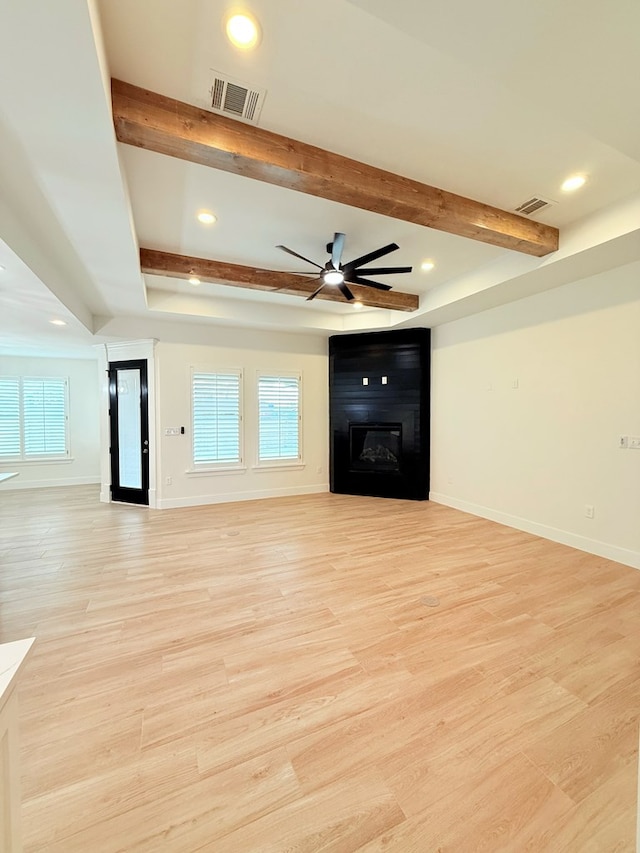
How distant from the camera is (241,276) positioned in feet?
13.9

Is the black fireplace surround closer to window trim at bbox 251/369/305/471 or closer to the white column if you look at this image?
window trim at bbox 251/369/305/471

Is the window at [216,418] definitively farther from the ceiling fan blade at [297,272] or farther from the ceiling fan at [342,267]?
A: the ceiling fan at [342,267]

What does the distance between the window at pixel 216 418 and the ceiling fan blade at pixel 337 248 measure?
3.05 metres

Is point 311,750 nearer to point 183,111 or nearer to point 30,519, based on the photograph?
point 183,111

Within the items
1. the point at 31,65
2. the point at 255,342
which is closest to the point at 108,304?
the point at 255,342

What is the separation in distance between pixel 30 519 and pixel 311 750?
542 cm

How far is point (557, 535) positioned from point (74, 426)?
8.97 m

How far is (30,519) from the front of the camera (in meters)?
5.00

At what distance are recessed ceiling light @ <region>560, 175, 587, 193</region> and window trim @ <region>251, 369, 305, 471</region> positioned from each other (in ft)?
14.5

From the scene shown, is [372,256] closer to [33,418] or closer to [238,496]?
[238,496]

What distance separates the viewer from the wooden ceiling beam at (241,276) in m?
3.86

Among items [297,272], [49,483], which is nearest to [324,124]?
[297,272]

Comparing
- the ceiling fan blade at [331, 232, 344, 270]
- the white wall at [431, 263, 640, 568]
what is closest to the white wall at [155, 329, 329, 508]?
the white wall at [431, 263, 640, 568]

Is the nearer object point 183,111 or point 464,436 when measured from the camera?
point 183,111
